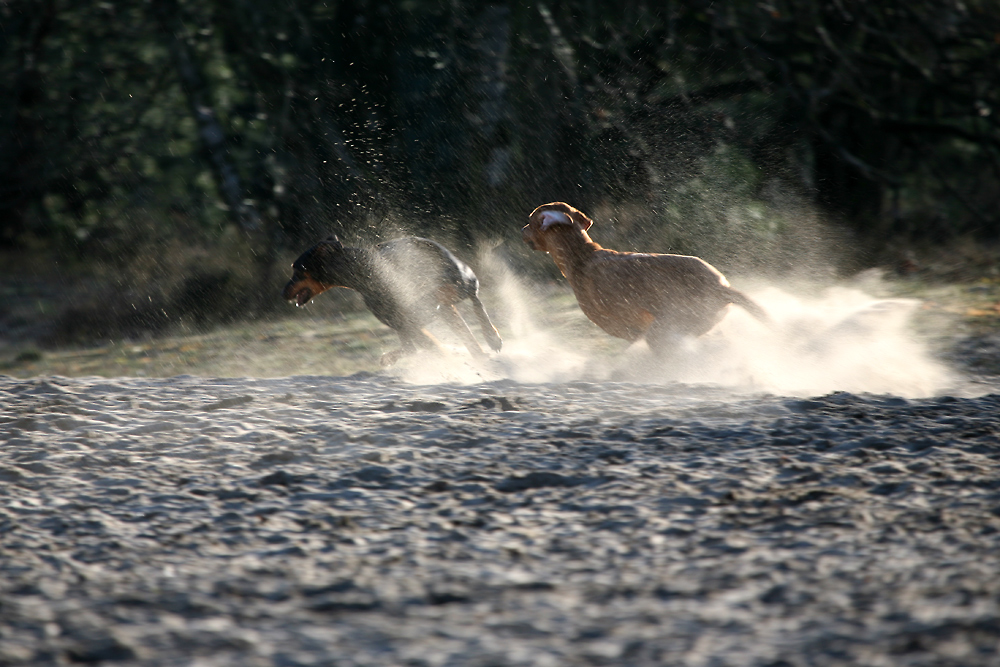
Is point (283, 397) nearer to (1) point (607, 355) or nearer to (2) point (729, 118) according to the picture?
(1) point (607, 355)

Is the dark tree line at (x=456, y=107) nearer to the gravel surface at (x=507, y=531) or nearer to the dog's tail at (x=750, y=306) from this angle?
the dog's tail at (x=750, y=306)

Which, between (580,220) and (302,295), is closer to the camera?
(580,220)

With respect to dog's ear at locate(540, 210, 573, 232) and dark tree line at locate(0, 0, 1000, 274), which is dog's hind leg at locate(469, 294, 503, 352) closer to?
dog's ear at locate(540, 210, 573, 232)

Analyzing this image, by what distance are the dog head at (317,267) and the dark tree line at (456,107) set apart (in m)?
5.48

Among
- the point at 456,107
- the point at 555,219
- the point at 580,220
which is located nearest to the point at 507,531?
the point at 555,219

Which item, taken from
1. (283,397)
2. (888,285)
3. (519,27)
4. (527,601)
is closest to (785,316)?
(283,397)

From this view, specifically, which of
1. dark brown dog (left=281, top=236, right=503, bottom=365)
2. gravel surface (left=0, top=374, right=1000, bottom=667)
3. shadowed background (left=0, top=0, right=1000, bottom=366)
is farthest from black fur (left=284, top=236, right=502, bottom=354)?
shadowed background (left=0, top=0, right=1000, bottom=366)

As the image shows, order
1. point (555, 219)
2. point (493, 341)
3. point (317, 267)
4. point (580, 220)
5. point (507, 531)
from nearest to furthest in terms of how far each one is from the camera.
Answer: point (507, 531) → point (555, 219) → point (580, 220) → point (493, 341) → point (317, 267)

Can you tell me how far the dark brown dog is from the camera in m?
6.36

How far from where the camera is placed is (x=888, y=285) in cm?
993

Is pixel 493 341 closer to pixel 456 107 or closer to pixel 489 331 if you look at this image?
pixel 489 331

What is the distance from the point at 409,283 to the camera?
6.41 m

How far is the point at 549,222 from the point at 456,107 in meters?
6.85

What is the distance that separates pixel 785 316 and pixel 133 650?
13.8 ft
